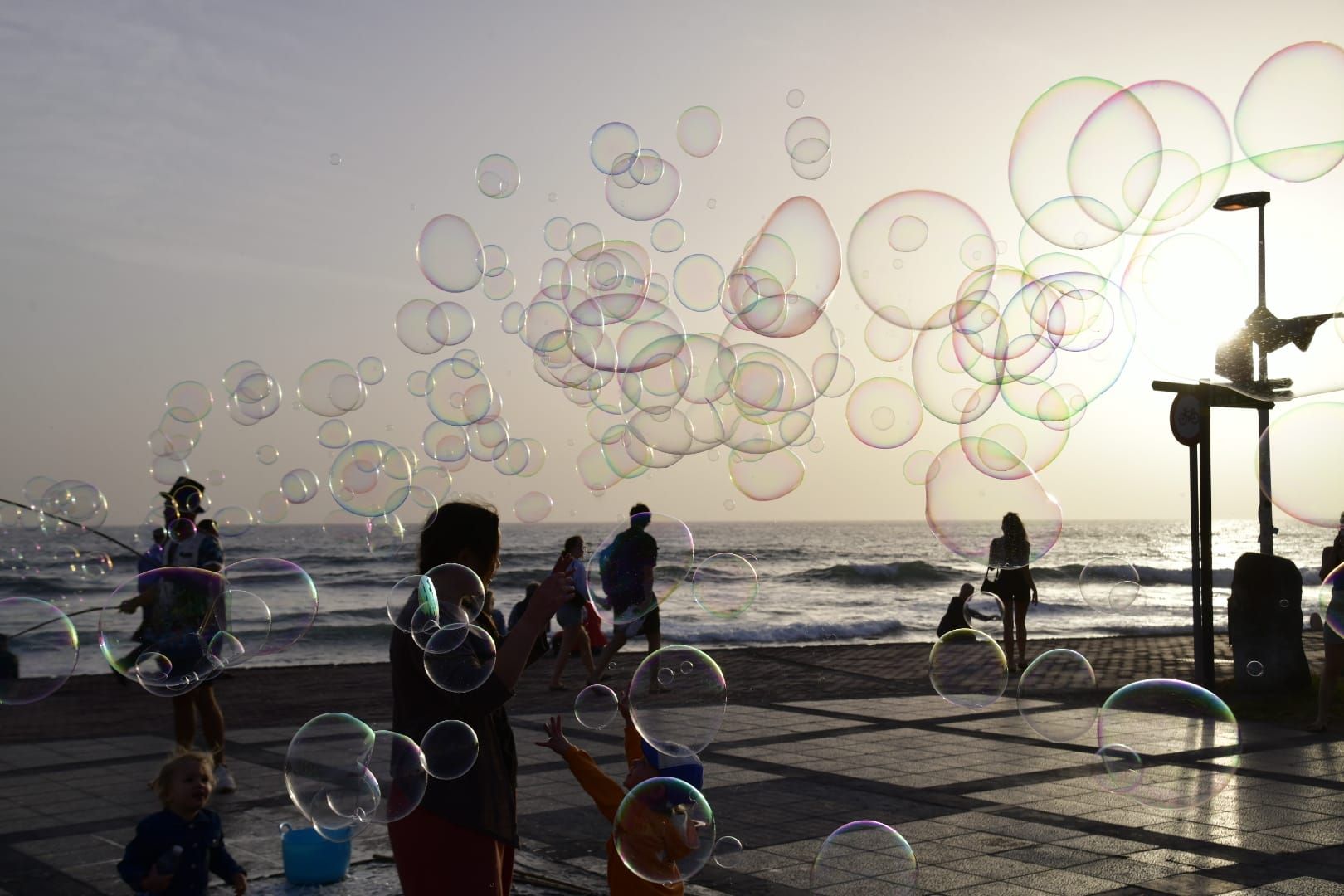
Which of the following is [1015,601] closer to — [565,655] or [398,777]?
[565,655]

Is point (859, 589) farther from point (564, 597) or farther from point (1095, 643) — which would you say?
point (564, 597)

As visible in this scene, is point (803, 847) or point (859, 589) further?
point (859, 589)

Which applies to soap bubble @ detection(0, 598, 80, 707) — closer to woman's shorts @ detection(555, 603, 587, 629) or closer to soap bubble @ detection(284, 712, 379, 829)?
soap bubble @ detection(284, 712, 379, 829)

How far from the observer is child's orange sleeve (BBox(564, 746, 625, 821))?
12.1 ft

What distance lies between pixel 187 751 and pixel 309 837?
1.07 metres

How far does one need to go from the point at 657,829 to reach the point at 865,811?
2.95 meters

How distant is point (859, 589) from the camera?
37.8 meters

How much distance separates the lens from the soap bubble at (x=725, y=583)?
8156mm

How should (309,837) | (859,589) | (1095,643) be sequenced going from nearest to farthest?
(309,837), (1095,643), (859,589)

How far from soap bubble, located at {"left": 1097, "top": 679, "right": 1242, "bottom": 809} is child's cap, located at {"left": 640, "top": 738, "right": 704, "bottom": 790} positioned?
9.13 ft

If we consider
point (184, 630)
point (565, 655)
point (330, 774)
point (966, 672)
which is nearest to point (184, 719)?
point (184, 630)

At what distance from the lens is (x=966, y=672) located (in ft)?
30.1

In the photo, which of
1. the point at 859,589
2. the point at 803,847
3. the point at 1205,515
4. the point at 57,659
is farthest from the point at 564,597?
the point at 859,589

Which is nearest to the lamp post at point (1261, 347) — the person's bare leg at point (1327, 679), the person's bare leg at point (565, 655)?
the person's bare leg at point (1327, 679)
